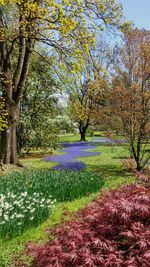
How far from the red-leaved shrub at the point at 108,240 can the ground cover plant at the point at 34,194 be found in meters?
2.68

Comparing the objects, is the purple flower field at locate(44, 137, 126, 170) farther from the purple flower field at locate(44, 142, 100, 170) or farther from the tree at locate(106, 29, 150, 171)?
the tree at locate(106, 29, 150, 171)

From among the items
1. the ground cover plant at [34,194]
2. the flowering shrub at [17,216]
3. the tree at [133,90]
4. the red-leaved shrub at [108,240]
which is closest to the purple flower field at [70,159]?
the tree at [133,90]

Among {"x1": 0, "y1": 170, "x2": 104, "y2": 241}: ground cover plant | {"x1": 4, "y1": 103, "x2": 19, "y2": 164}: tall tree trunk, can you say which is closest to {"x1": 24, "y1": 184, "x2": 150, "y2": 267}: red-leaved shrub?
{"x1": 0, "y1": 170, "x2": 104, "y2": 241}: ground cover plant

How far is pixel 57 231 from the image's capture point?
414 cm

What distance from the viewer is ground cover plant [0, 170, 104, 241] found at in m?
6.64

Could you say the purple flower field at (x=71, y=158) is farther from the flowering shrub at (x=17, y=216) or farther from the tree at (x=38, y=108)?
the flowering shrub at (x=17, y=216)

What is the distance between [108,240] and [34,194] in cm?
421

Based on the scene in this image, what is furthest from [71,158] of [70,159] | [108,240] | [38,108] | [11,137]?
[108,240]

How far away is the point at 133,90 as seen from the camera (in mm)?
13977

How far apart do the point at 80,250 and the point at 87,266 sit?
214mm

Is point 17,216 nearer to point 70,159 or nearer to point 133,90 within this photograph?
point 133,90

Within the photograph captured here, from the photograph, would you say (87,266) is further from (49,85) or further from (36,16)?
(49,85)

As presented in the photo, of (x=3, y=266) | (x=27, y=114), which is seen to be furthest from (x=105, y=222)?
(x=27, y=114)

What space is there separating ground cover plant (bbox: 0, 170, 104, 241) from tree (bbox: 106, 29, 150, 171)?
3.92m
